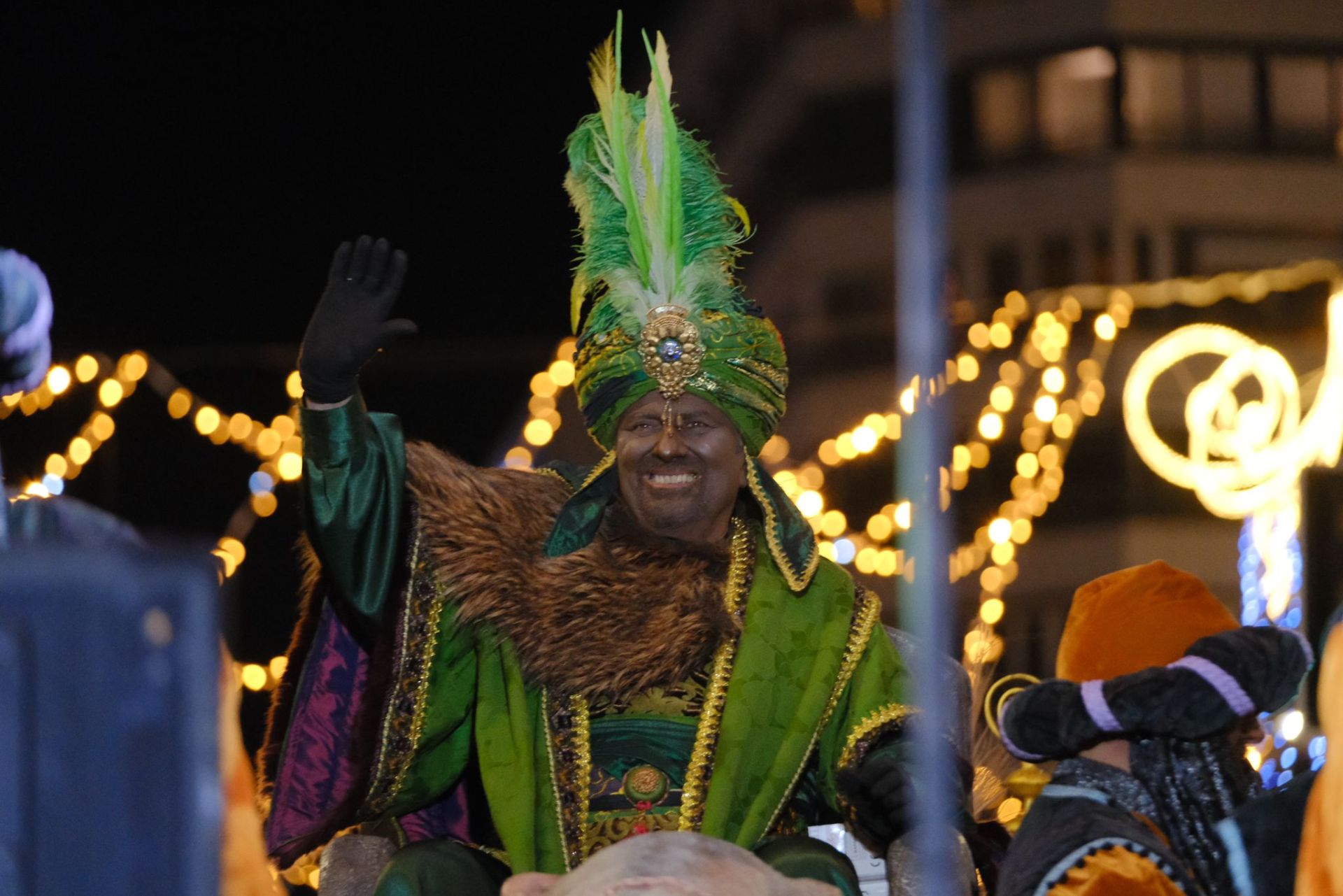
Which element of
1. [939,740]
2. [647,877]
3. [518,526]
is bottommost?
[647,877]

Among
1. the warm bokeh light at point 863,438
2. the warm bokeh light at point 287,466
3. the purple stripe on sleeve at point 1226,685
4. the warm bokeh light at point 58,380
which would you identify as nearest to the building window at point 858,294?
the warm bokeh light at point 863,438

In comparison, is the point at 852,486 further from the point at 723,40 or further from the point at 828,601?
the point at 828,601

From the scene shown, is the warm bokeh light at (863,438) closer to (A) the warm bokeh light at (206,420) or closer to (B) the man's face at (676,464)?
(A) the warm bokeh light at (206,420)

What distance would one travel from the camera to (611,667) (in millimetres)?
3439

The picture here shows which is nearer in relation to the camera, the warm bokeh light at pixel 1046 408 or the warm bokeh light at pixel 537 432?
the warm bokeh light at pixel 537 432

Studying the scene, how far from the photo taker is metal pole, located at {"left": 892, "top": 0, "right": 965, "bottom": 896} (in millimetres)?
1715

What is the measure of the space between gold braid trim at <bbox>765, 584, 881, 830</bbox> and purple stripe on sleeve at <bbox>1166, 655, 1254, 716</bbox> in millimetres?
796

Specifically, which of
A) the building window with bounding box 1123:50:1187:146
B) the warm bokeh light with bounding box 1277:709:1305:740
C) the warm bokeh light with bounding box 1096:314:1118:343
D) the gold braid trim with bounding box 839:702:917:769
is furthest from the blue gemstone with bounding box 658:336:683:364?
the building window with bounding box 1123:50:1187:146

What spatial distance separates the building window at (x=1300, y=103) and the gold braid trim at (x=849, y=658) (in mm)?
20837

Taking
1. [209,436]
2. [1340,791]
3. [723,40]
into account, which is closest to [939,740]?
[1340,791]

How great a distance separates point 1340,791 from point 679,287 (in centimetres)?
156

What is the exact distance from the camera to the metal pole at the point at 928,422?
1715mm

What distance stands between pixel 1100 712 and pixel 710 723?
0.80 metres

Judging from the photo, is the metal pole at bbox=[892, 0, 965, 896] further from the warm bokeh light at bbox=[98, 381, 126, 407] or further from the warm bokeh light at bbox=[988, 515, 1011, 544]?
the warm bokeh light at bbox=[988, 515, 1011, 544]
